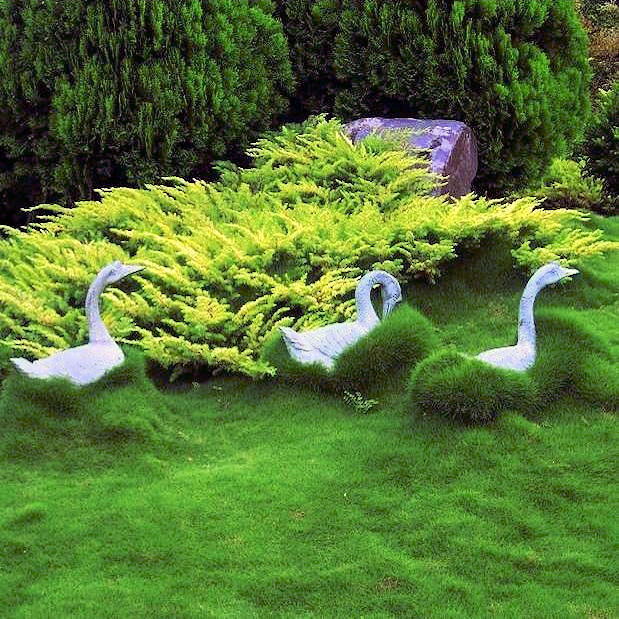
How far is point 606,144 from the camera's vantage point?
27.9 ft

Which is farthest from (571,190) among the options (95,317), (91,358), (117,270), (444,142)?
(91,358)

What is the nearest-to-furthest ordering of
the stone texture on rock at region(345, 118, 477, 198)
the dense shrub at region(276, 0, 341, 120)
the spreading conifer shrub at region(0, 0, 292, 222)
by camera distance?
the spreading conifer shrub at region(0, 0, 292, 222) < the stone texture on rock at region(345, 118, 477, 198) < the dense shrub at region(276, 0, 341, 120)

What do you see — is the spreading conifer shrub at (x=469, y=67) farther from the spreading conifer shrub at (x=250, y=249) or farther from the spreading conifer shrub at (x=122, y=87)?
the spreading conifer shrub at (x=250, y=249)

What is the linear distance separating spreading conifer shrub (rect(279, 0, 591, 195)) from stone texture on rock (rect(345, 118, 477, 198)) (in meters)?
0.32

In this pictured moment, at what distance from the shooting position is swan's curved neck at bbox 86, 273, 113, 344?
14.2 ft

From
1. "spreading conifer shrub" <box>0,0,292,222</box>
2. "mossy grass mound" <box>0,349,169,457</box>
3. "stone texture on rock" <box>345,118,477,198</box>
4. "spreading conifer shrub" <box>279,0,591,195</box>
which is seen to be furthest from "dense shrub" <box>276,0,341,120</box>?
"mossy grass mound" <box>0,349,169,457</box>

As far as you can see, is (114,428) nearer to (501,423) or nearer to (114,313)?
(114,313)

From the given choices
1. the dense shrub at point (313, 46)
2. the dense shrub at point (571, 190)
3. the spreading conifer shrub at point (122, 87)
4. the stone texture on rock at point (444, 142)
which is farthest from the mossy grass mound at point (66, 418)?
the dense shrub at point (571, 190)

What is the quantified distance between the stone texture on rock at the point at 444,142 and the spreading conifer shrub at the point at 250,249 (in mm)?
246

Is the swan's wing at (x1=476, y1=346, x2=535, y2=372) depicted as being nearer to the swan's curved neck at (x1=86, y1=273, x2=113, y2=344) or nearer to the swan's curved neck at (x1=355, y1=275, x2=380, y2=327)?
the swan's curved neck at (x1=355, y1=275, x2=380, y2=327)

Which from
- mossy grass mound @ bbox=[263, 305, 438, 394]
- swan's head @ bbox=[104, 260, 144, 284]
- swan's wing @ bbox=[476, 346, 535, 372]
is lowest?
mossy grass mound @ bbox=[263, 305, 438, 394]

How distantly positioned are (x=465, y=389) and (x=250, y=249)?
2157 millimetres

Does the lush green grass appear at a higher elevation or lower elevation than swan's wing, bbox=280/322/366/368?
lower

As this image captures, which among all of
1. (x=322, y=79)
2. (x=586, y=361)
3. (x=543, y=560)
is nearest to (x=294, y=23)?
(x=322, y=79)
